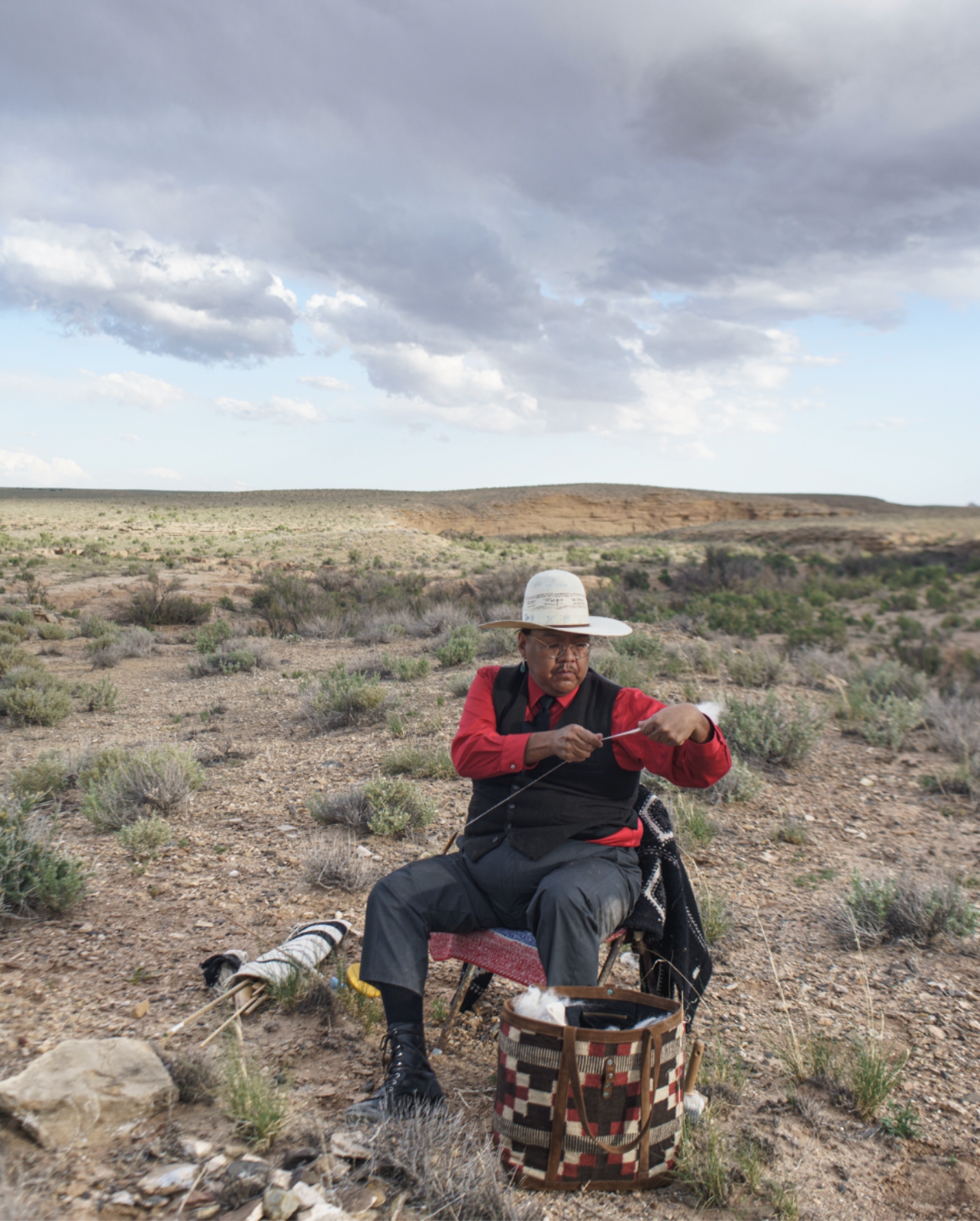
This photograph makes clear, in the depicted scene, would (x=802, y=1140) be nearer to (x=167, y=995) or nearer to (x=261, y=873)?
(x=167, y=995)

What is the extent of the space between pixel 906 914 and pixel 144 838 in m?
4.11

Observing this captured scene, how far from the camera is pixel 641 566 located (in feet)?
92.4

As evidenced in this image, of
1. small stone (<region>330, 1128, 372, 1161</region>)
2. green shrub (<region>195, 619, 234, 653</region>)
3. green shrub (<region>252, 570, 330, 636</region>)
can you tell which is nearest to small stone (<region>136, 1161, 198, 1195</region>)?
small stone (<region>330, 1128, 372, 1161</region>)

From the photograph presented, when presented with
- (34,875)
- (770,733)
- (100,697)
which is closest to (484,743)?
(34,875)

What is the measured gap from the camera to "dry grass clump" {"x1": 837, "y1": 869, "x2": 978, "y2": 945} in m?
4.12

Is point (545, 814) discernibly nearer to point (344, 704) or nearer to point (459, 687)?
point (344, 704)

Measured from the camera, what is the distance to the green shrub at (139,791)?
5.38 metres

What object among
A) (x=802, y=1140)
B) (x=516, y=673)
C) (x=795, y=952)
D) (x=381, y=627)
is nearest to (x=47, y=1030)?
(x=516, y=673)

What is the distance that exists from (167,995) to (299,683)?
20.6 ft

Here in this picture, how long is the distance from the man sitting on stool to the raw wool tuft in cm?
15

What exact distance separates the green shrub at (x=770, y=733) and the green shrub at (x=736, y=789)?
77 centimetres

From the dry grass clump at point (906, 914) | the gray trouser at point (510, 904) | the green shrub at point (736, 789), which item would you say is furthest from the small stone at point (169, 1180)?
the green shrub at point (736, 789)

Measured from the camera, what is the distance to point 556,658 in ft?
10.4

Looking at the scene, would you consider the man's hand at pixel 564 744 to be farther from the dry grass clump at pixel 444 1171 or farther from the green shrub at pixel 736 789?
the green shrub at pixel 736 789
